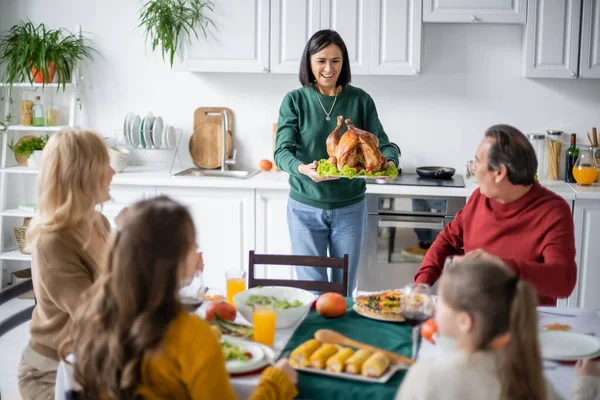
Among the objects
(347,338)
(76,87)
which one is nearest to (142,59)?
(76,87)

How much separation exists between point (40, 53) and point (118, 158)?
0.77m

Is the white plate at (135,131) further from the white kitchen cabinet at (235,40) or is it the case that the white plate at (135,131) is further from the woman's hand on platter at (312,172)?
the woman's hand on platter at (312,172)

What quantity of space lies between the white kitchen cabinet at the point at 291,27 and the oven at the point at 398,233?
0.89 meters

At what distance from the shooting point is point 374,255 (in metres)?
4.07

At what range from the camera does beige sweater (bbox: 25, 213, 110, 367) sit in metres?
1.97

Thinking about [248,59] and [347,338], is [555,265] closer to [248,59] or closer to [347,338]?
[347,338]

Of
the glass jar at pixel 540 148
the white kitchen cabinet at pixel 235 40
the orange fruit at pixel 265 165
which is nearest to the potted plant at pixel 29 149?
the white kitchen cabinet at pixel 235 40

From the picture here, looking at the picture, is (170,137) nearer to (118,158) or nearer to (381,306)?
(118,158)

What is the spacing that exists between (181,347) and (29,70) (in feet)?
11.0

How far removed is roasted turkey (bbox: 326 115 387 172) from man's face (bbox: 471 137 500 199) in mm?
680

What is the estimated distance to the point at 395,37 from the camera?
160 inches

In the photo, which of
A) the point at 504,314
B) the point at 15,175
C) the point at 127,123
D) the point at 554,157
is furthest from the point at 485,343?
the point at 15,175

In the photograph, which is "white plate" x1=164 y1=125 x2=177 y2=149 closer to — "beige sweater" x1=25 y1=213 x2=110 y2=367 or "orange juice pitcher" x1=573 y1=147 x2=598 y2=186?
"orange juice pitcher" x1=573 y1=147 x2=598 y2=186

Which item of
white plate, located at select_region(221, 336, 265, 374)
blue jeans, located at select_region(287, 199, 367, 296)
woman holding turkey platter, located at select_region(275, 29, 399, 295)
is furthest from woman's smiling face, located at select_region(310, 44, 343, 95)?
white plate, located at select_region(221, 336, 265, 374)
